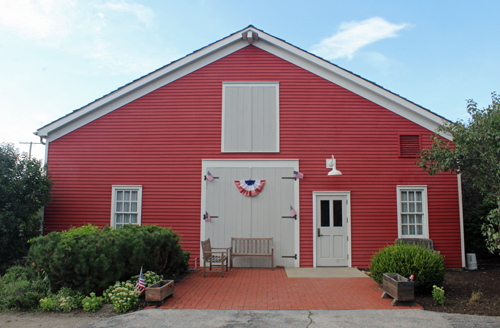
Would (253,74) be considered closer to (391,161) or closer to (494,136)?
(391,161)

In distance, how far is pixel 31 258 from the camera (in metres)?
7.40

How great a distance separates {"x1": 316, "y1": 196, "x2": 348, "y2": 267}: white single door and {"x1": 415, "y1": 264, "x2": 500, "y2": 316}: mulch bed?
9.12ft

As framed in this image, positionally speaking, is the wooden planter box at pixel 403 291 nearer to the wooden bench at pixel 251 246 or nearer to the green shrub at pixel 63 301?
the wooden bench at pixel 251 246

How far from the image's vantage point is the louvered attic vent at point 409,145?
1128cm

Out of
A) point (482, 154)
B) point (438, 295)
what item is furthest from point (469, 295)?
point (482, 154)

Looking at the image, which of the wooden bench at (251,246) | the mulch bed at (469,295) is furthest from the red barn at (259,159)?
the mulch bed at (469,295)

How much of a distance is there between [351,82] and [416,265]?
19.7 feet

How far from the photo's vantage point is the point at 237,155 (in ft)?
37.3

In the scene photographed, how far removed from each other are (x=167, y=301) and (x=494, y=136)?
7228mm

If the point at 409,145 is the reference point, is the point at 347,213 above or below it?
below

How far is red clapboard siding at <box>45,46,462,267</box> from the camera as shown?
11.1m

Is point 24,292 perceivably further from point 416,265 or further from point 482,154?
point 482,154

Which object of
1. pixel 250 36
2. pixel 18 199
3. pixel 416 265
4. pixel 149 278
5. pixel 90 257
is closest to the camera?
pixel 90 257

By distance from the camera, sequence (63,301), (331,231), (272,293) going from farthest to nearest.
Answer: (331,231) < (272,293) < (63,301)
